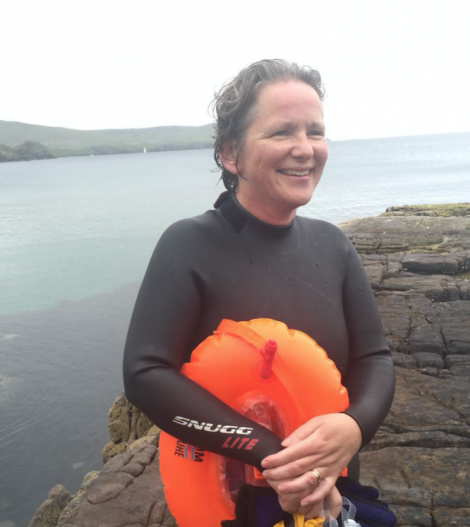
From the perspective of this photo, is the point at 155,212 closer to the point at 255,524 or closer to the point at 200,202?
the point at 200,202

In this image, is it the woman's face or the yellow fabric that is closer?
the yellow fabric

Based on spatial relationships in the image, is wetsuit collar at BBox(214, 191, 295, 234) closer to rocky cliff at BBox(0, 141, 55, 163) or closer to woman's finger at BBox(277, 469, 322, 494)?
woman's finger at BBox(277, 469, 322, 494)

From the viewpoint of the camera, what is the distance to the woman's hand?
164 centimetres

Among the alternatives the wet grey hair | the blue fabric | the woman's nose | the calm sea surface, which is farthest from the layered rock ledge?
the wet grey hair

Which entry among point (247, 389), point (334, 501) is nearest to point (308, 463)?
point (334, 501)

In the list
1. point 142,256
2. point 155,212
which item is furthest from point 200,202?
point 142,256

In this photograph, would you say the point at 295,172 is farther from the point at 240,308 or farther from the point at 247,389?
the point at 247,389

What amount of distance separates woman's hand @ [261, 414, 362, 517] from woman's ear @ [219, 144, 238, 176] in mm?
1046

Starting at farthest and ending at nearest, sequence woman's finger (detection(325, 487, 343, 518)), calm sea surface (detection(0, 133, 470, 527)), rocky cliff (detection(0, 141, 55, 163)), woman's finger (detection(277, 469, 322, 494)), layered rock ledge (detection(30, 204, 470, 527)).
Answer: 1. rocky cliff (detection(0, 141, 55, 163))
2. calm sea surface (detection(0, 133, 470, 527))
3. layered rock ledge (detection(30, 204, 470, 527))
4. woman's finger (detection(325, 487, 343, 518))
5. woman's finger (detection(277, 469, 322, 494))

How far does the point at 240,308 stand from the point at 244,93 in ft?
2.82

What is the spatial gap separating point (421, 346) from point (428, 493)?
2.52 meters

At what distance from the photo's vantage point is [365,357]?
7.09 feet

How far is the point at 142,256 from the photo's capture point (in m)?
20.3

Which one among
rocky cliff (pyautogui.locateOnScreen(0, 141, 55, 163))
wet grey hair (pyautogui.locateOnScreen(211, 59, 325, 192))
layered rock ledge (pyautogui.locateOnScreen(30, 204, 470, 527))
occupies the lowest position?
rocky cliff (pyautogui.locateOnScreen(0, 141, 55, 163))
